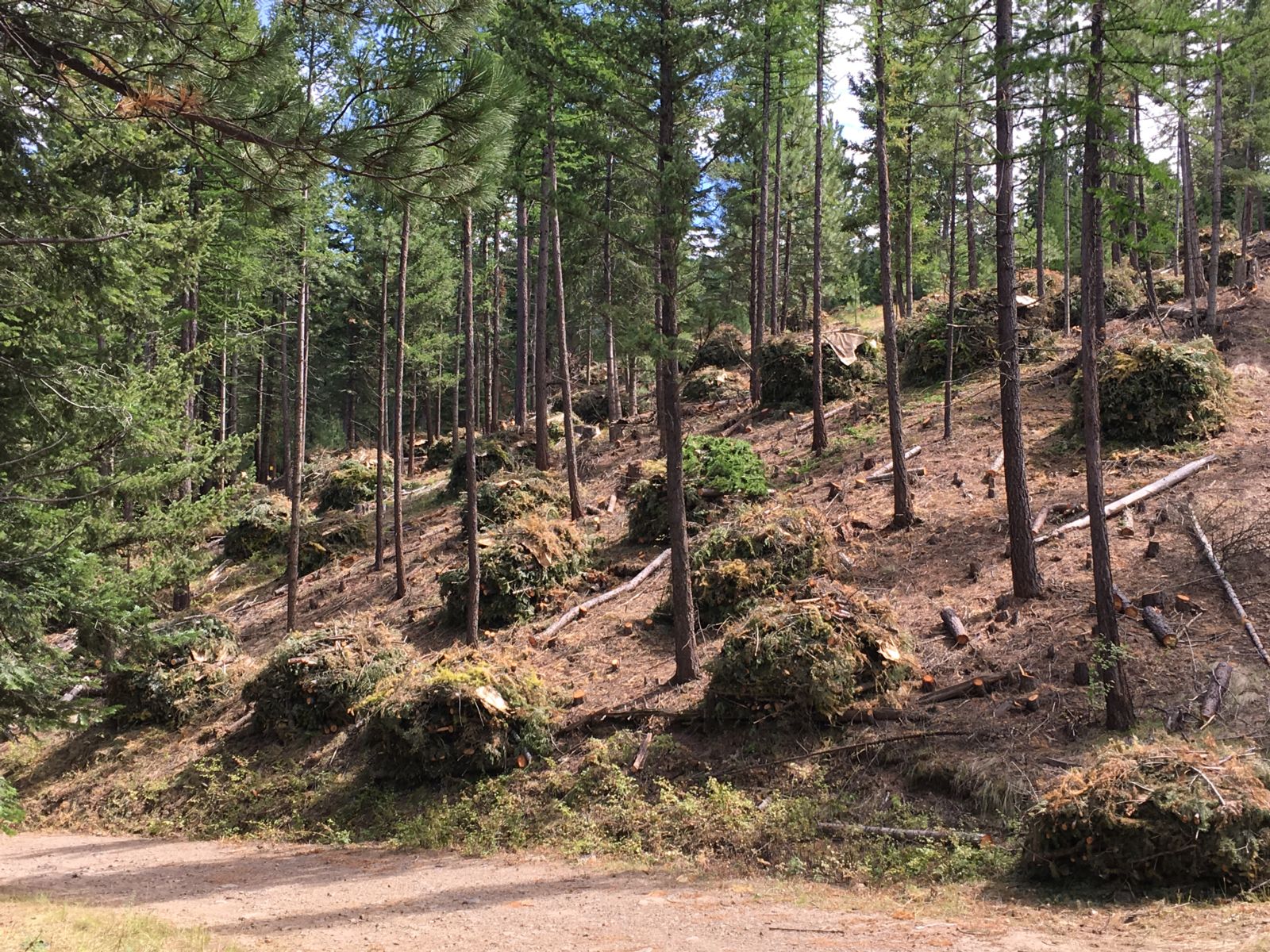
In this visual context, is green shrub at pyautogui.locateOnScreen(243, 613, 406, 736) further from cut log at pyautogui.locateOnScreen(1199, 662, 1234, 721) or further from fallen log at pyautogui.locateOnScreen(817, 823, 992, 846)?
cut log at pyautogui.locateOnScreen(1199, 662, 1234, 721)

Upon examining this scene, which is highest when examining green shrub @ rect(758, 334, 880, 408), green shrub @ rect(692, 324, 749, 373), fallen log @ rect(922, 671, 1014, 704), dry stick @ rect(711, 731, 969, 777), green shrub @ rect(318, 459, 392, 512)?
green shrub @ rect(692, 324, 749, 373)

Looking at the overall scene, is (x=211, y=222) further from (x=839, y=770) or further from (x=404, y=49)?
(x=839, y=770)

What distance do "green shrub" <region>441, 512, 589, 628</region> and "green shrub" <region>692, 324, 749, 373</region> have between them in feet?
44.9

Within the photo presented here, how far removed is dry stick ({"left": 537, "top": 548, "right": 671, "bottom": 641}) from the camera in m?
14.3

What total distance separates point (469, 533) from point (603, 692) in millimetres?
3986

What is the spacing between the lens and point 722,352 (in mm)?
28328

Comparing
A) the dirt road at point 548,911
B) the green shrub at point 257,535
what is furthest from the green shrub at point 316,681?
the green shrub at point 257,535

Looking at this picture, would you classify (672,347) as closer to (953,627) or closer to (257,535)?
(953,627)

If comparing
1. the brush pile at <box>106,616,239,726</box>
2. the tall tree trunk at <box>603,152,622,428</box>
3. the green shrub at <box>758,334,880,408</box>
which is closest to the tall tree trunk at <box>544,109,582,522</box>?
the tall tree trunk at <box>603,152,622,428</box>

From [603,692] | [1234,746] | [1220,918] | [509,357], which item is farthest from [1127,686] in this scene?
[509,357]

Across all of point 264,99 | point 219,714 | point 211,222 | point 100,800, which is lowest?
point 100,800

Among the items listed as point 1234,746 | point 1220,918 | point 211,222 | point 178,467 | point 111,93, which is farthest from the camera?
point 178,467

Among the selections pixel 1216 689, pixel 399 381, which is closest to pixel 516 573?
pixel 399 381

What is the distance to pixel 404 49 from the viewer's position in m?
5.39
